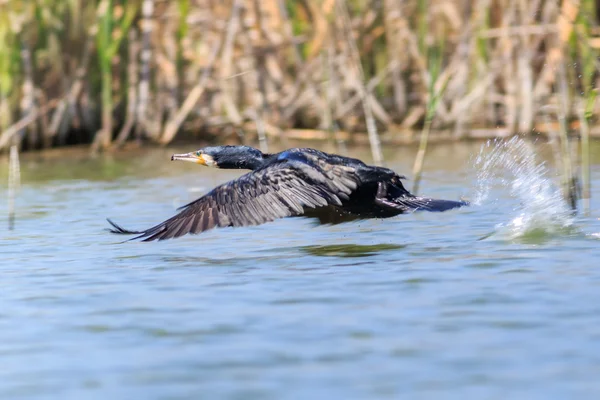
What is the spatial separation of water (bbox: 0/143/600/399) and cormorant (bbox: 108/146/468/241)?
7.5 inches

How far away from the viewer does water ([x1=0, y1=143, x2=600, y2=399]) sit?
127 inches

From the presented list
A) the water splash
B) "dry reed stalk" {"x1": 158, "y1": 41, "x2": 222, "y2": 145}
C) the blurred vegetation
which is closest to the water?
the water splash

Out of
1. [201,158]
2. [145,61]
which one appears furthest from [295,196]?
[145,61]

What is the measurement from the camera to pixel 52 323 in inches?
161

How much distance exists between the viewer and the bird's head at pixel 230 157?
628cm

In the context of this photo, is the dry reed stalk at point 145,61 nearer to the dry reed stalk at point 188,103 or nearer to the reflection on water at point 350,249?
the dry reed stalk at point 188,103

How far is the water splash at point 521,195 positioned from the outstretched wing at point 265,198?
96 centimetres

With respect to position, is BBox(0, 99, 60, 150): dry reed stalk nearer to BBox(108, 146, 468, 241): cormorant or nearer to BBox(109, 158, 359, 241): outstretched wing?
BBox(108, 146, 468, 241): cormorant

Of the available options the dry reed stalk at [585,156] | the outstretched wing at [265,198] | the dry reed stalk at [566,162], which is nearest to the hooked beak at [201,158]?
the outstretched wing at [265,198]

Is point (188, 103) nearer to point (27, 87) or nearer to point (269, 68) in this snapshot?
point (269, 68)

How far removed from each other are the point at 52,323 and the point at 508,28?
21.5ft

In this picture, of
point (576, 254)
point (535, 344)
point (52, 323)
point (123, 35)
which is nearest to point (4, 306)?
point (52, 323)

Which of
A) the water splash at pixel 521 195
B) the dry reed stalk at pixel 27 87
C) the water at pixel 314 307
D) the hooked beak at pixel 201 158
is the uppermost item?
the dry reed stalk at pixel 27 87

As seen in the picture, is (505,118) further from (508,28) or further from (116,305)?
(116,305)
